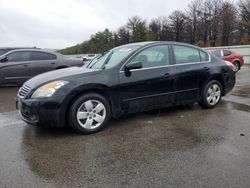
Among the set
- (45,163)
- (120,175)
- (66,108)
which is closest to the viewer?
(120,175)

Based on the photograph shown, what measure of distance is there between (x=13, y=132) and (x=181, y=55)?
3.53 metres

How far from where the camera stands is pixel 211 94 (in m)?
6.88

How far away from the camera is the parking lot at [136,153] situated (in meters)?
3.50

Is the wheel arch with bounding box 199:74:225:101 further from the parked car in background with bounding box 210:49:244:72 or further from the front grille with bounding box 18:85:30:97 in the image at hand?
the parked car in background with bounding box 210:49:244:72

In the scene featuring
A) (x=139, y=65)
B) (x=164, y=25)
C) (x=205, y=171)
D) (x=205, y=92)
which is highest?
(x=164, y=25)

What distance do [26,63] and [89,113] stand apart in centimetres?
688

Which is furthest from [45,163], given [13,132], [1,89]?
[1,89]

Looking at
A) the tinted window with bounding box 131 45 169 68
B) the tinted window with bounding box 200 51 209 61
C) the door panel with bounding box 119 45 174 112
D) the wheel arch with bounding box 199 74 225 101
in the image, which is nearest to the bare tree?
the wheel arch with bounding box 199 74 225 101

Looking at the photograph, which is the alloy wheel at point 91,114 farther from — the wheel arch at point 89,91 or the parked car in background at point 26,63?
the parked car in background at point 26,63

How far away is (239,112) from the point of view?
6570 mm

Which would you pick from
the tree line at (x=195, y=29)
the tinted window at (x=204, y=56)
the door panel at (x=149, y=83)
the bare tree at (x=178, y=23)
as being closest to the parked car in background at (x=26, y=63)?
the tinted window at (x=204, y=56)

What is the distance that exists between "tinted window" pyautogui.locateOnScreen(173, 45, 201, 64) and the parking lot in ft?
3.68

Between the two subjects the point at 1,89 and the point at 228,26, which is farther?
the point at 228,26

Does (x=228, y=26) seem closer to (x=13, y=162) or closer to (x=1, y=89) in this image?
(x=1, y=89)
